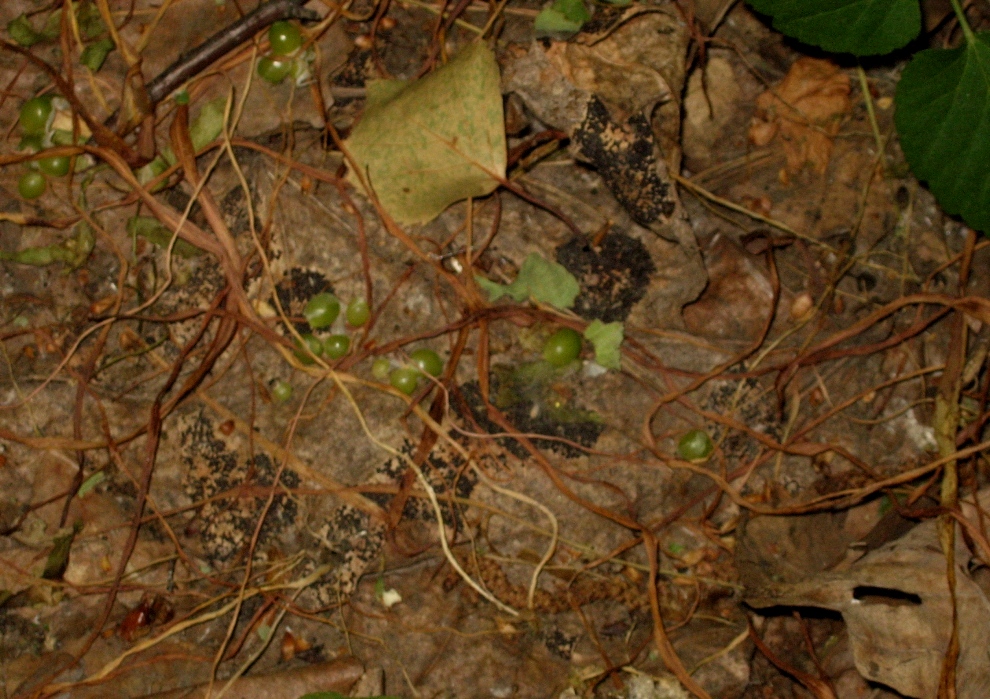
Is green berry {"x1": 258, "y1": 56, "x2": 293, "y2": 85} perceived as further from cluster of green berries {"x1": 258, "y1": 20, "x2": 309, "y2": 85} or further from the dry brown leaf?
the dry brown leaf

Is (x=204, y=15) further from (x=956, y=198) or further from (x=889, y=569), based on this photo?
(x=889, y=569)

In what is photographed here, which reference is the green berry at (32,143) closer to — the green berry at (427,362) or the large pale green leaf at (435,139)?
the large pale green leaf at (435,139)

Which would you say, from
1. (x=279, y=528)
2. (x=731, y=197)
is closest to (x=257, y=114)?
(x=279, y=528)

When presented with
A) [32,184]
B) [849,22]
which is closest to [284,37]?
[32,184]

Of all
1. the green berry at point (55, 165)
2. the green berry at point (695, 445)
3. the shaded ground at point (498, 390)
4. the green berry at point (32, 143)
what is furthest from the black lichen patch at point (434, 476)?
the green berry at point (32, 143)

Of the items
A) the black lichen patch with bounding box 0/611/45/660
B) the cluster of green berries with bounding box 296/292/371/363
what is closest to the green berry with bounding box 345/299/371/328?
the cluster of green berries with bounding box 296/292/371/363
